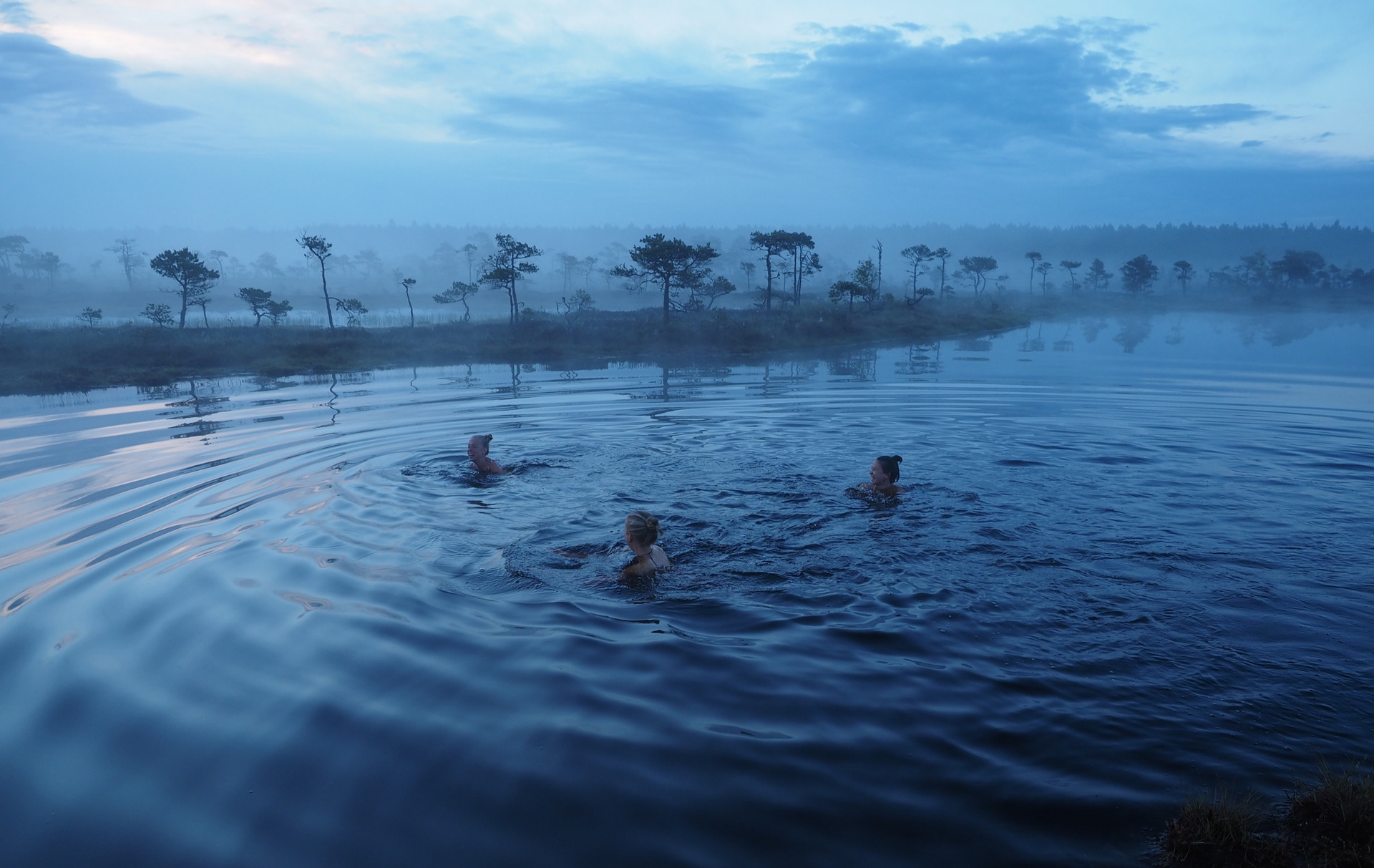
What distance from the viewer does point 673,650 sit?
5.77m

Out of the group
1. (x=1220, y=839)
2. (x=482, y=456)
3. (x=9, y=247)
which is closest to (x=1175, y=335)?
(x=482, y=456)

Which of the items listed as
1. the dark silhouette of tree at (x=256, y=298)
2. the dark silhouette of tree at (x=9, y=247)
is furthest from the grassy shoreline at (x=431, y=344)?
the dark silhouette of tree at (x=9, y=247)

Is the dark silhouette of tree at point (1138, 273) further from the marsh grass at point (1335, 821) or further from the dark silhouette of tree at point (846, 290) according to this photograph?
the marsh grass at point (1335, 821)

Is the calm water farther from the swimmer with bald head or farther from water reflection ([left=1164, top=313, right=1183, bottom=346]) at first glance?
water reflection ([left=1164, top=313, right=1183, bottom=346])

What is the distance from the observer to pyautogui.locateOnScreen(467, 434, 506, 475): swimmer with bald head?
35.1 ft

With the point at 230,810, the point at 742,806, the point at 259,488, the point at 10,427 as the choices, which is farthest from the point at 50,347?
the point at 742,806

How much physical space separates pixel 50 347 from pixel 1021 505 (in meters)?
37.1

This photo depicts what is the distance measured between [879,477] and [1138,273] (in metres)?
106

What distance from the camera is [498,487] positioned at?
10531 mm

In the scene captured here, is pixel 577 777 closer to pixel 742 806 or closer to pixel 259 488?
pixel 742 806

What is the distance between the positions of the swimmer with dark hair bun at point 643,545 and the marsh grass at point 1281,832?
447 cm

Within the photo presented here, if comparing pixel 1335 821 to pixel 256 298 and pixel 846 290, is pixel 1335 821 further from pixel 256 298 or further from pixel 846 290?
pixel 256 298

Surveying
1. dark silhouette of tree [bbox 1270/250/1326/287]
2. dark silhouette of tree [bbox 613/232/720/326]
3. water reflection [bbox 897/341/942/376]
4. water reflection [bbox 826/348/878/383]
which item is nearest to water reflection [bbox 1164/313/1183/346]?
water reflection [bbox 897/341/942/376]

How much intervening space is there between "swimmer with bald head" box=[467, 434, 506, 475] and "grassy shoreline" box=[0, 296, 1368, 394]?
19.5 m
